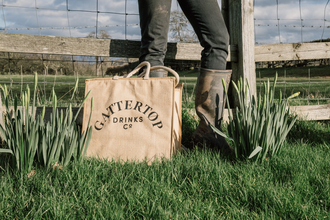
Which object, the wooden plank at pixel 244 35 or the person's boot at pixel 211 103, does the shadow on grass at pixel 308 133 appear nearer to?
the wooden plank at pixel 244 35

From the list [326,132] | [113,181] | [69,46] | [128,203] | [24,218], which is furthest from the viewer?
[326,132]

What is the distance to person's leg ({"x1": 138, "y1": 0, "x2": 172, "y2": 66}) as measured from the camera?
4.91ft

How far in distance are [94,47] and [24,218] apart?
1.37m

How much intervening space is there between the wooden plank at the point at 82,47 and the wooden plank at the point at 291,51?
11.5 inches

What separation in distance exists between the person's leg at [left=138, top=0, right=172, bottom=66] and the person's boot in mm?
321

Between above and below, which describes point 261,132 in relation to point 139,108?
below

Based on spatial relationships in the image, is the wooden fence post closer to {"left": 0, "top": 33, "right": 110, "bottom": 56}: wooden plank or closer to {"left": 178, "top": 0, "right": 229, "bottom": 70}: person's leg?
{"left": 178, "top": 0, "right": 229, "bottom": 70}: person's leg

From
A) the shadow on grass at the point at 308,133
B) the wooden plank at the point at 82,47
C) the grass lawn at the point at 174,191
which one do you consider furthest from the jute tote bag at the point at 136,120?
the shadow on grass at the point at 308,133

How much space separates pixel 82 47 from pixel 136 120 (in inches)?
33.3

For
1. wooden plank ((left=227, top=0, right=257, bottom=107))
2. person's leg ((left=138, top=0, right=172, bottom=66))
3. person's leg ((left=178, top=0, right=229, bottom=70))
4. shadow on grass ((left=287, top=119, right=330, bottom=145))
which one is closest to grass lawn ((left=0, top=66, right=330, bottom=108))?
wooden plank ((left=227, top=0, right=257, bottom=107))

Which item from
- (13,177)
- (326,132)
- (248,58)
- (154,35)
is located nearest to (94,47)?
(154,35)

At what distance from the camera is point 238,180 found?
3.68 ft

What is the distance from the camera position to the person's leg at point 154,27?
58.9 inches

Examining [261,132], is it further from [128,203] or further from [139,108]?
[128,203]
